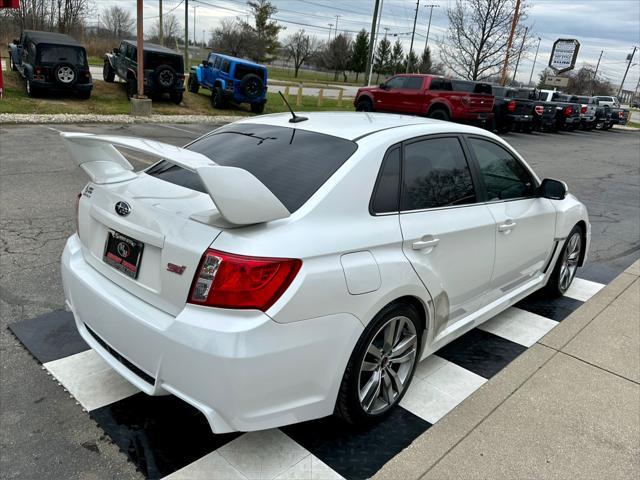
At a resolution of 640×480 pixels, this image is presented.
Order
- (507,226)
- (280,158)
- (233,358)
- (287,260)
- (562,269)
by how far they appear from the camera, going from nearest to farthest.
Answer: (233,358), (287,260), (280,158), (507,226), (562,269)

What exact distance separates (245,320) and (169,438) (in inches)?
38.0

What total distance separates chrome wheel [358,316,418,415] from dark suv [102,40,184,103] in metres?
16.6

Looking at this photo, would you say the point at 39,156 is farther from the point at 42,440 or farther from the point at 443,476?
the point at 443,476

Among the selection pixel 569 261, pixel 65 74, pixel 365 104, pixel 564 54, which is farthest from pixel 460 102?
→ pixel 564 54

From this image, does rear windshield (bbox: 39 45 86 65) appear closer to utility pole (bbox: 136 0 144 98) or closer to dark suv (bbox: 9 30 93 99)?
dark suv (bbox: 9 30 93 99)

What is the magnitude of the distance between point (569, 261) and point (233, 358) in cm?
386

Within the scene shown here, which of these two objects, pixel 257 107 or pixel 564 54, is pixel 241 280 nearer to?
pixel 257 107

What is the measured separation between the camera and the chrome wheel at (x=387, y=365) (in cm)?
271

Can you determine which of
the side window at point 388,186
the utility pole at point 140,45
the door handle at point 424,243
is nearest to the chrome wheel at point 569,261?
the door handle at point 424,243

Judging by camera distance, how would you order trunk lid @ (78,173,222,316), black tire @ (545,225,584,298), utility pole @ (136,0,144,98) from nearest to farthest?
trunk lid @ (78,173,222,316) → black tire @ (545,225,584,298) → utility pole @ (136,0,144,98)

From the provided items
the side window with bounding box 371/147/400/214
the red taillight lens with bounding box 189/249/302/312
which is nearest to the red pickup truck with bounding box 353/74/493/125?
the side window with bounding box 371/147/400/214

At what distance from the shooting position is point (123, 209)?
8.35ft

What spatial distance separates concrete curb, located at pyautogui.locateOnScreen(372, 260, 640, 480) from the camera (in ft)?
8.39

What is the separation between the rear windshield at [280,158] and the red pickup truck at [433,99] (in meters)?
16.6
